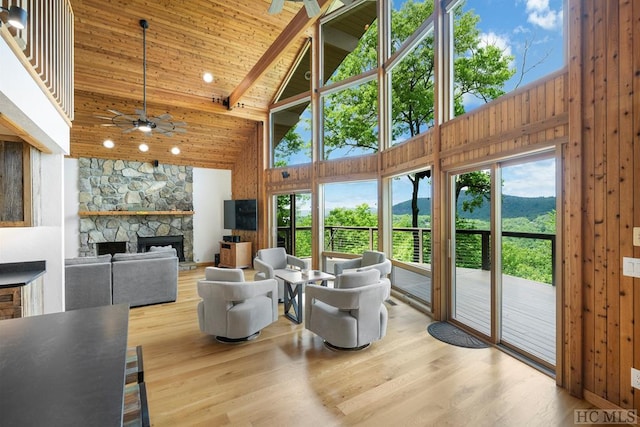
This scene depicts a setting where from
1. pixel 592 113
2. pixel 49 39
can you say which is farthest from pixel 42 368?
pixel 592 113

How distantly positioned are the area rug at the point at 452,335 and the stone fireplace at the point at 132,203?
273 inches

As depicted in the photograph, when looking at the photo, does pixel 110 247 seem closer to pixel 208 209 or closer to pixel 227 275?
pixel 208 209

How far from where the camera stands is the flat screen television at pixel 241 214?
26.8 feet

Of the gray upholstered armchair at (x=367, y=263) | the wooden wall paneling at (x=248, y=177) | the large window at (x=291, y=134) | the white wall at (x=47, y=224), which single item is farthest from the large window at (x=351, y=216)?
the white wall at (x=47, y=224)

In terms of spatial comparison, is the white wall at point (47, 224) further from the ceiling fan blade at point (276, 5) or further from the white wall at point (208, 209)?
the white wall at point (208, 209)

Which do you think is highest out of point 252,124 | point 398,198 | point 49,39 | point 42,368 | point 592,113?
point 252,124

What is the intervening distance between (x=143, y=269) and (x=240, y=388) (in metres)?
3.20

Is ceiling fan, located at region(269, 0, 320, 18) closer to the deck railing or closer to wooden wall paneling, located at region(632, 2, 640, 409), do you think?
wooden wall paneling, located at region(632, 2, 640, 409)

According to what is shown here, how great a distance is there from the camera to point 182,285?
6367mm

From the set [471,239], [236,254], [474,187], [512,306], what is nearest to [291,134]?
[236,254]

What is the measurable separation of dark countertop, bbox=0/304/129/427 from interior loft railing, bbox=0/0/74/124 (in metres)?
1.68

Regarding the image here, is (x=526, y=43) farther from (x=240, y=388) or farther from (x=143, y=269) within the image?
(x=143, y=269)

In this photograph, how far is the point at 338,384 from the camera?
8.80 feet

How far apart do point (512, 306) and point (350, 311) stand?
2.60m
